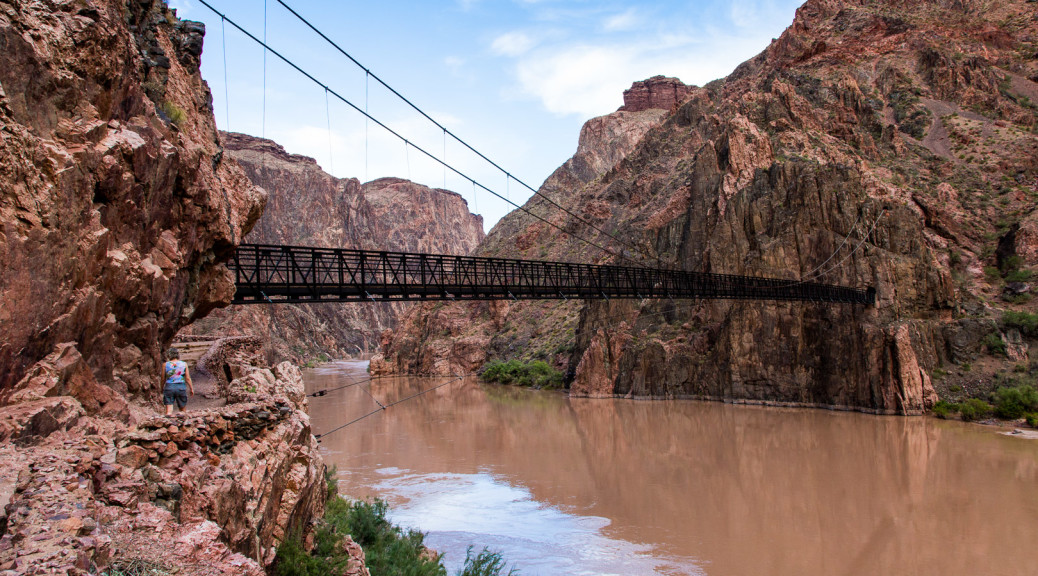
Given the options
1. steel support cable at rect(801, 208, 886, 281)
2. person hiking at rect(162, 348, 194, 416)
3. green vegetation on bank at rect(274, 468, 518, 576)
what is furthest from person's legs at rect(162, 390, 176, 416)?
steel support cable at rect(801, 208, 886, 281)

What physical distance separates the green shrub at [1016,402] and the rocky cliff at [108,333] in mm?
30036

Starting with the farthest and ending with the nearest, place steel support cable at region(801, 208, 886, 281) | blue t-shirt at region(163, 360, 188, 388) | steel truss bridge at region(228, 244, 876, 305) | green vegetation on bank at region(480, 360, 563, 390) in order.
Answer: green vegetation on bank at region(480, 360, 563, 390) → steel support cable at region(801, 208, 886, 281) → steel truss bridge at region(228, 244, 876, 305) → blue t-shirt at region(163, 360, 188, 388)

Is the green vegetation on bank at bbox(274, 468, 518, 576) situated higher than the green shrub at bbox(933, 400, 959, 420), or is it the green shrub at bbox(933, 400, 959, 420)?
the green vegetation on bank at bbox(274, 468, 518, 576)

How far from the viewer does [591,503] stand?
1862 cm

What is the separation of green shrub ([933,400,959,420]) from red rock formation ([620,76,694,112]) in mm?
105821

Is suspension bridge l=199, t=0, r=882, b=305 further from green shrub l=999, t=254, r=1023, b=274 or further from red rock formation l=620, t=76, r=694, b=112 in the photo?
red rock formation l=620, t=76, r=694, b=112

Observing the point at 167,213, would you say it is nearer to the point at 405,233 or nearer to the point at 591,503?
the point at 591,503

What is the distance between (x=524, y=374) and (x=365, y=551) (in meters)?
38.7

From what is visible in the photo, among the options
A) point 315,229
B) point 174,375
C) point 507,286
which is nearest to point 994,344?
point 507,286

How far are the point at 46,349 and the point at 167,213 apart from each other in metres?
3.57

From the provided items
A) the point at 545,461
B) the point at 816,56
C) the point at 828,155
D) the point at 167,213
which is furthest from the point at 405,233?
the point at 167,213

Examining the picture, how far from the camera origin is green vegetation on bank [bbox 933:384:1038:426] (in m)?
26.9

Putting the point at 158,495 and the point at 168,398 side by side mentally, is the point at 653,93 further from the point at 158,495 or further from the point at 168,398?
the point at 158,495

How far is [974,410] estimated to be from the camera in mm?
27969
